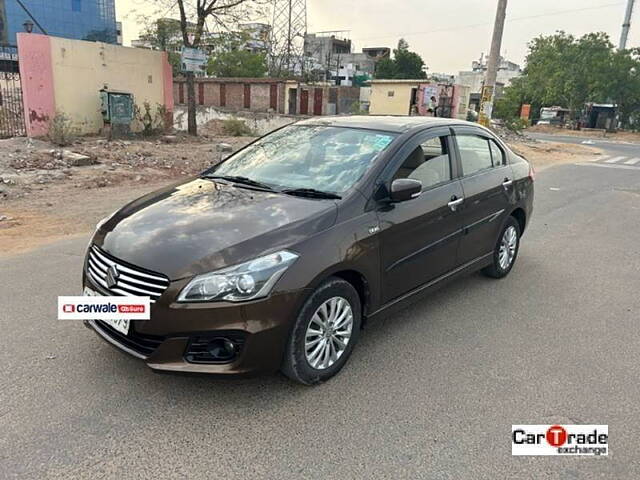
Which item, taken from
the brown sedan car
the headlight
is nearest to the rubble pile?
the brown sedan car

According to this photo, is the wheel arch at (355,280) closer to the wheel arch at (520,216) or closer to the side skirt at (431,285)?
the side skirt at (431,285)

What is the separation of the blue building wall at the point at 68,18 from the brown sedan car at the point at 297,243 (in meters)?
71.1

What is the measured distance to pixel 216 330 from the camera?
9.04ft

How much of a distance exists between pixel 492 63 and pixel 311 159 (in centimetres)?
1603

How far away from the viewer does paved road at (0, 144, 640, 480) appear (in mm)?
2576

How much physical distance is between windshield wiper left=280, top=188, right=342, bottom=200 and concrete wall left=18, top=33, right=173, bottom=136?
44.8ft

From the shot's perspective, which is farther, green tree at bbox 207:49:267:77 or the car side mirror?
green tree at bbox 207:49:267:77

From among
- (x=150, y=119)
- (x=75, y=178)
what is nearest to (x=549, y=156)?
(x=150, y=119)

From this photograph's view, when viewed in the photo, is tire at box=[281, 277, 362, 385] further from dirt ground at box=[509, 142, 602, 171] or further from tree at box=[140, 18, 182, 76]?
tree at box=[140, 18, 182, 76]

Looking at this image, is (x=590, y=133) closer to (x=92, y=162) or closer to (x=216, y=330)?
(x=92, y=162)

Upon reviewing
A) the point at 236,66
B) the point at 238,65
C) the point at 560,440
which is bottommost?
the point at 560,440

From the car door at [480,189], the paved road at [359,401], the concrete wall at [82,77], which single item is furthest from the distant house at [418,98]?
the paved road at [359,401]

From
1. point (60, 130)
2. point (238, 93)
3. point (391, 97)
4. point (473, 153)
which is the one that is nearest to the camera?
point (473, 153)

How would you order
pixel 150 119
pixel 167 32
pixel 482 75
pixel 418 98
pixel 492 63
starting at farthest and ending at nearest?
pixel 482 75
pixel 418 98
pixel 167 32
pixel 492 63
pixel 150 119
